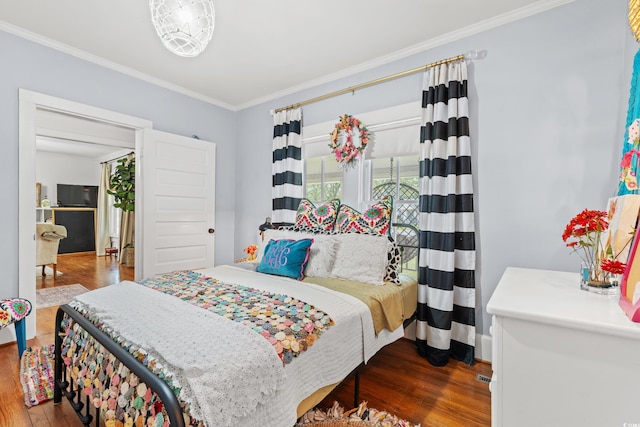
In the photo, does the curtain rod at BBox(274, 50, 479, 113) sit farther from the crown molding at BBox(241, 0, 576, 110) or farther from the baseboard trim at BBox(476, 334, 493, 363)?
the baseboard trim at BBox(476, 334, 493, 363)

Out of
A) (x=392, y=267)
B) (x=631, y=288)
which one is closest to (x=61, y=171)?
(x=392, y=267)

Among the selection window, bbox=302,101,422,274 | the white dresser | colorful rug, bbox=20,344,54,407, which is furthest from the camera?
window, bbox=302,101,422,274

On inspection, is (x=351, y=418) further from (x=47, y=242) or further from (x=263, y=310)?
(x=47, y=242)

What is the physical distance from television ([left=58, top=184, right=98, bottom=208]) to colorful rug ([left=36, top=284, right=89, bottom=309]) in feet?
13.5

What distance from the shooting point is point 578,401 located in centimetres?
87

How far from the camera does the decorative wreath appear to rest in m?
2.97

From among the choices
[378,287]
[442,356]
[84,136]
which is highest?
[84,136]

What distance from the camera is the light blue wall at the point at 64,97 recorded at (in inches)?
99.2

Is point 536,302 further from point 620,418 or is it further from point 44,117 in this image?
point 44,117

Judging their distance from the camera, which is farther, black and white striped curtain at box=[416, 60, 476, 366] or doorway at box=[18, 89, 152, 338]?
doorway at box=[18, 89, 152, 338]

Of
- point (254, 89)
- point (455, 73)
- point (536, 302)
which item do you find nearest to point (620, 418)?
point (536, 302)

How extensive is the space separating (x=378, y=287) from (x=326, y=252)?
521 millimetres

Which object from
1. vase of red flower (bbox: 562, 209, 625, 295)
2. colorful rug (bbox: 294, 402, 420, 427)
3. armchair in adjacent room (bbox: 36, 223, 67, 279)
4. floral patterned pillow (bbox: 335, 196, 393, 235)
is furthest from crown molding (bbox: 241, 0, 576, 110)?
armchair in adjacent room (bbox: 36, 223, 67, 279)

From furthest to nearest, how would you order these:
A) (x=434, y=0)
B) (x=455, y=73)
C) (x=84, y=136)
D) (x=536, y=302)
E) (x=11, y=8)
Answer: (x=84, y=136) → (x=455, y=73) → (x=11, y=8) → (x=434, y=0) → (x=536, y=302)
